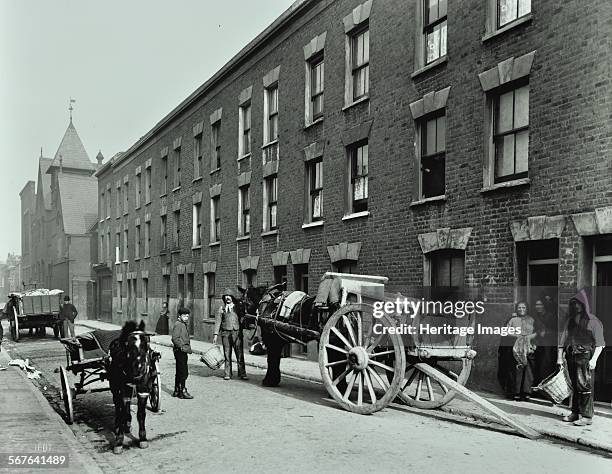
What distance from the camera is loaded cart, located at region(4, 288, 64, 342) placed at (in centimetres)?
2555

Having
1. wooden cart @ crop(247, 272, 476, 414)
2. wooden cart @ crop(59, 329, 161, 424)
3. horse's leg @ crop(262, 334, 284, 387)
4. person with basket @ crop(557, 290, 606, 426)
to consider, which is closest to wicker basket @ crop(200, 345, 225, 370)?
horse's leg @ crop(262, 334, 284, 387)

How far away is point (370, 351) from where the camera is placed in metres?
8.97

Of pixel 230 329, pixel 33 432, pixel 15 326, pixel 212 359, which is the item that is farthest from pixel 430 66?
pixel 15 326

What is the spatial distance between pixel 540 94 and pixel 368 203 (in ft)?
17.1

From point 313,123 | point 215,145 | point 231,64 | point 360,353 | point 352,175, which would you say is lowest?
point 360,353

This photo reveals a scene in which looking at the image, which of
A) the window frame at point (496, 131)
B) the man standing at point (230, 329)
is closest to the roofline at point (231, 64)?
the window frame at point (496, 131)

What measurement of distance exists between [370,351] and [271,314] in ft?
10.8

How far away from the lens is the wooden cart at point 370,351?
8586 mm

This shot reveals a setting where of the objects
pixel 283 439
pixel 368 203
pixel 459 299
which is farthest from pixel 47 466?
pixel 368 203

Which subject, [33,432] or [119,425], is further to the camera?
[33,432]

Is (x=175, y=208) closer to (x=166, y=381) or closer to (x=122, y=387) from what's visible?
(x=166, y=381)

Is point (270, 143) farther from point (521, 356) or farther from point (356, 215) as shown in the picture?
point (521, 356)

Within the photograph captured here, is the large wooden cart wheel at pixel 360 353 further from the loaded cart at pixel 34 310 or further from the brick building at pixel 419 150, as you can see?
the loaded cart at pixel 34 310

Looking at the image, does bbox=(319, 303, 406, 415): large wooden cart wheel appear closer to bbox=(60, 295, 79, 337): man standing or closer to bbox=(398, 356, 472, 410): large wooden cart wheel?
bbox=(398, 356, 472, 410): large wooden cart wheel
